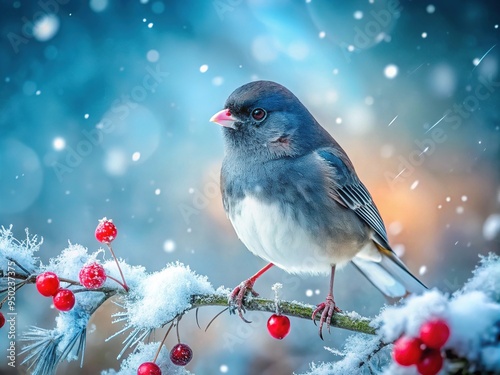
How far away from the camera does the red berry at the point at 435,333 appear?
455 mm

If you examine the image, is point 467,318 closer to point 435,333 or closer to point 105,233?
point 435,333

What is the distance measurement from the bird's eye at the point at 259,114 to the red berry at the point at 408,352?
0.66 metres

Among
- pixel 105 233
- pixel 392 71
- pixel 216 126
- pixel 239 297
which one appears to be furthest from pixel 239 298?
pixel 392 71

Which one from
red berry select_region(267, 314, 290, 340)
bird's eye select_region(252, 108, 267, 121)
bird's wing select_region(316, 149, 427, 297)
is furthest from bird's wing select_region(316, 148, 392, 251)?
red berry select_region(267, 314, 290, 340)

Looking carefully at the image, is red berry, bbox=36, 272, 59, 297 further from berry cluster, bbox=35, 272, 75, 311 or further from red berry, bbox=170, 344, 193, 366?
red berry, bbox=170, 344, 193, 366

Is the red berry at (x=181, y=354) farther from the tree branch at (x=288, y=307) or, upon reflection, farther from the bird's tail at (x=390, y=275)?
the bird's tail at (x=390, y=275)

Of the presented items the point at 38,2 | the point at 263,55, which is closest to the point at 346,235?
the point at 263,55

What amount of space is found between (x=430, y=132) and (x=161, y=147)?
2.70 feet

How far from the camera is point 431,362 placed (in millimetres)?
473

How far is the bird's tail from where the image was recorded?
3.64 ft

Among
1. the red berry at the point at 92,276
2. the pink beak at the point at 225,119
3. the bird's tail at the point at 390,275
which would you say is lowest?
the red berry at the point at 92,276

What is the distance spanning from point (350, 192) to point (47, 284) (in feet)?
2.18

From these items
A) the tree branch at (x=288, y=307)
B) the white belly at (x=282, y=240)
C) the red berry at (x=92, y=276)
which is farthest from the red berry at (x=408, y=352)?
the white belly at (x=282, y=240)

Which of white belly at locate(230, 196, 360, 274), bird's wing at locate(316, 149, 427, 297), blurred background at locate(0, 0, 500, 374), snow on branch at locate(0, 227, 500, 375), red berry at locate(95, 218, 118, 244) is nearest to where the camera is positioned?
snow on branch at locate(0, 227, 500, 375)
